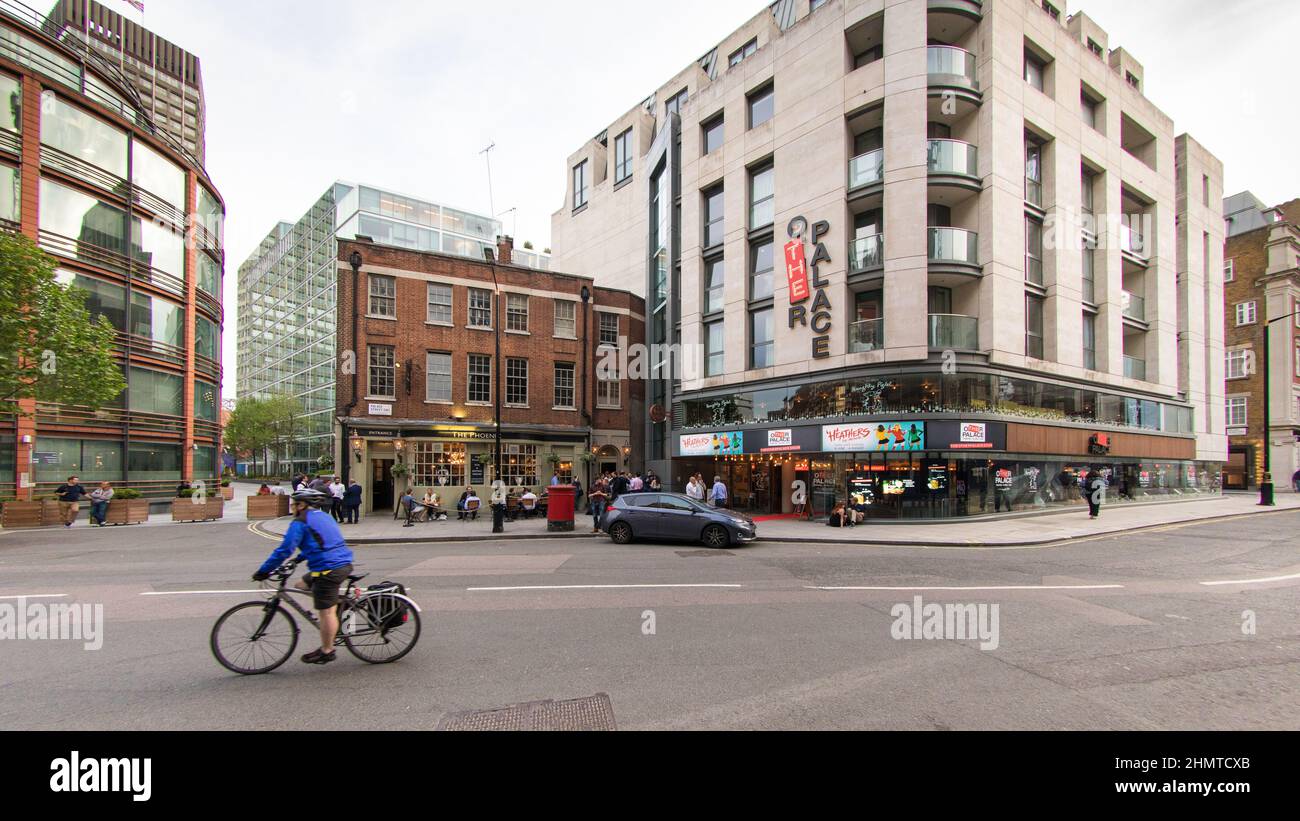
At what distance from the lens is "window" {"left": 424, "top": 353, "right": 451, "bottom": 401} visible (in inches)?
974

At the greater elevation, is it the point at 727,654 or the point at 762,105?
the point at 762,105

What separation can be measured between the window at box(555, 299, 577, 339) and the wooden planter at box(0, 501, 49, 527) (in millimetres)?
19959

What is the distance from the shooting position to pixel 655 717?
163 inches

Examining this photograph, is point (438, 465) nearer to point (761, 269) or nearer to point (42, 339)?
point (42, 339)

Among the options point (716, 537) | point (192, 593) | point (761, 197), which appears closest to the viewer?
point (192, 593)

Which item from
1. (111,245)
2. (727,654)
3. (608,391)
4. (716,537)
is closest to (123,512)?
(111,245)

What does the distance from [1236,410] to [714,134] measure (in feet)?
139

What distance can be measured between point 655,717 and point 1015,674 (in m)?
3.39

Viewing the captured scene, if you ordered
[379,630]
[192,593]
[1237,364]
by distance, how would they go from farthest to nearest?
[1237,364], [192,593], [379,630]

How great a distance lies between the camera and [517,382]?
2664cm

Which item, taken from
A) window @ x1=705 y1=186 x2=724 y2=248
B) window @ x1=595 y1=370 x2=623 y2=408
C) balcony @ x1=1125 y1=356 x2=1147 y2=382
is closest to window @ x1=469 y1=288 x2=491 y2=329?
window @ x1=595 y1=370 x2=623 y2=408

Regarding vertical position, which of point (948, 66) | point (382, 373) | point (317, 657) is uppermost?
point (948, 66)
